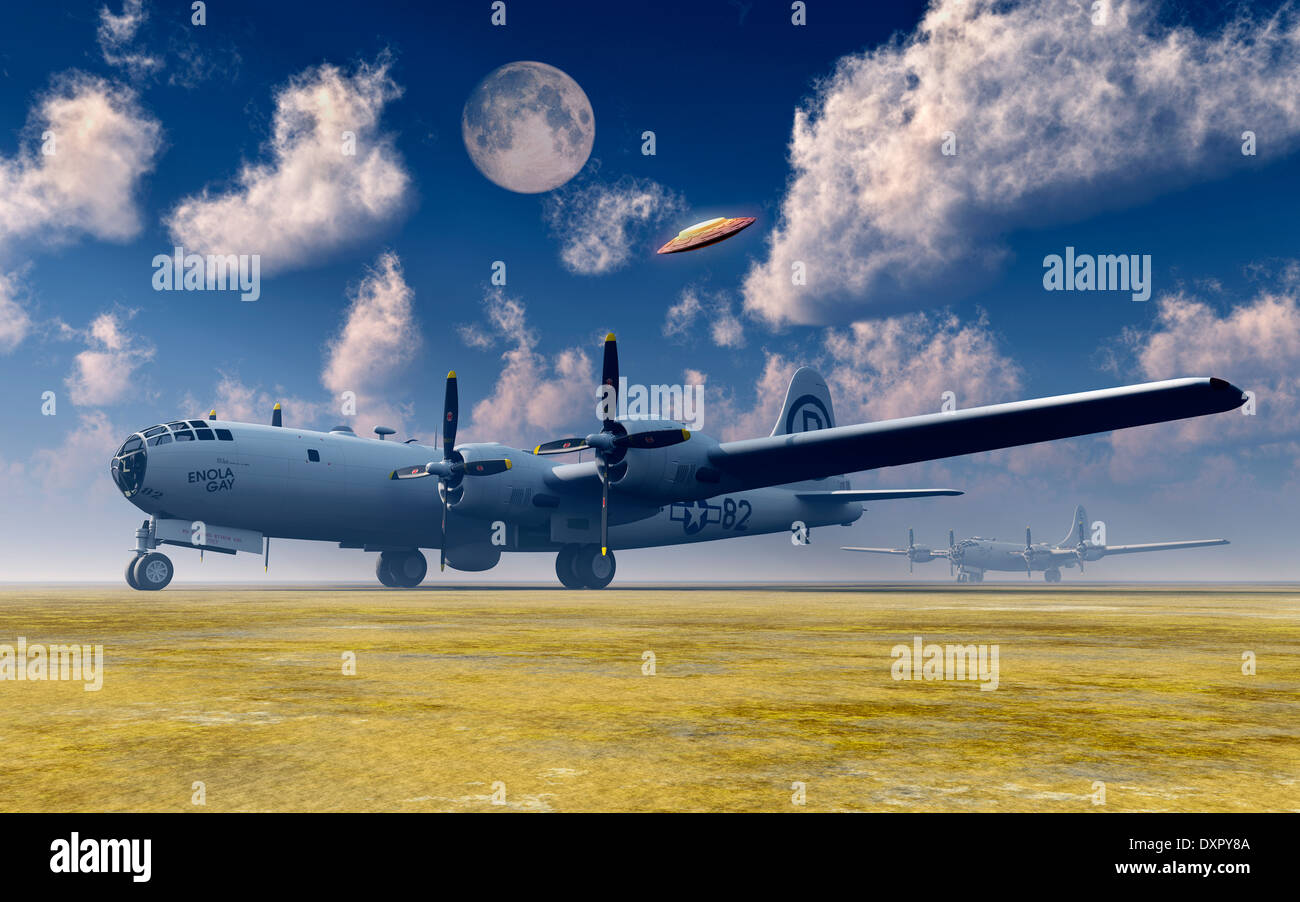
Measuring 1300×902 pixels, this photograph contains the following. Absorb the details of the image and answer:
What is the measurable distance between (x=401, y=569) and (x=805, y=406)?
18726 mm

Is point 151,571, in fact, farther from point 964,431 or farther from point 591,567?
point 964,431

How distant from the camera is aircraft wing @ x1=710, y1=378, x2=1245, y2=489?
19578mm

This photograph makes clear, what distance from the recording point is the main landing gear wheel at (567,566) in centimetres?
3238

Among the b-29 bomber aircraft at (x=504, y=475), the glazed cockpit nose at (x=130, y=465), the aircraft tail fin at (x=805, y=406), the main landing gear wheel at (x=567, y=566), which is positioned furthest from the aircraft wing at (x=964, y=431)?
the glazed cockpit nose at (x=130, y=465)

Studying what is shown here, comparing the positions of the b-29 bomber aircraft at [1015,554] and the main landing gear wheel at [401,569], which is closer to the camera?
the main landing gear wheel at [401,569]

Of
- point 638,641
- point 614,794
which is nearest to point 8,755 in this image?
point 614,794

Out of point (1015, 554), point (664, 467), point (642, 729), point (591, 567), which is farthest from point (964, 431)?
point (1015, 554)

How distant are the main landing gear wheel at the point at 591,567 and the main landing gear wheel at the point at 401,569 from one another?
6.58 m

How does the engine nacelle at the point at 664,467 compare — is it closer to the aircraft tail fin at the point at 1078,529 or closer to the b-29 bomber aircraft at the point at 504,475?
the b-29 bomber aircraft at the point at 504,475

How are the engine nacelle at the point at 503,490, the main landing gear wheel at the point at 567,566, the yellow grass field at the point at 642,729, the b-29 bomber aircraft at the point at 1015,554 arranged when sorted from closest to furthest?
the yellow grass field at the point at 642,729
the engine nacelle at the point at 503,490
the main landing gear wheel at the point at 567,566
the b-29 bomber aircraft at the point at 1015,554

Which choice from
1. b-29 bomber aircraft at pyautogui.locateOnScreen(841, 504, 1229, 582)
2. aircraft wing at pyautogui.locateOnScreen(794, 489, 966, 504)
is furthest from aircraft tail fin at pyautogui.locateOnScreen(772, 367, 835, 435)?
b-29 bomber aircraft at pyautogui.locateOnScreen(841, 504, 1229, 582)
